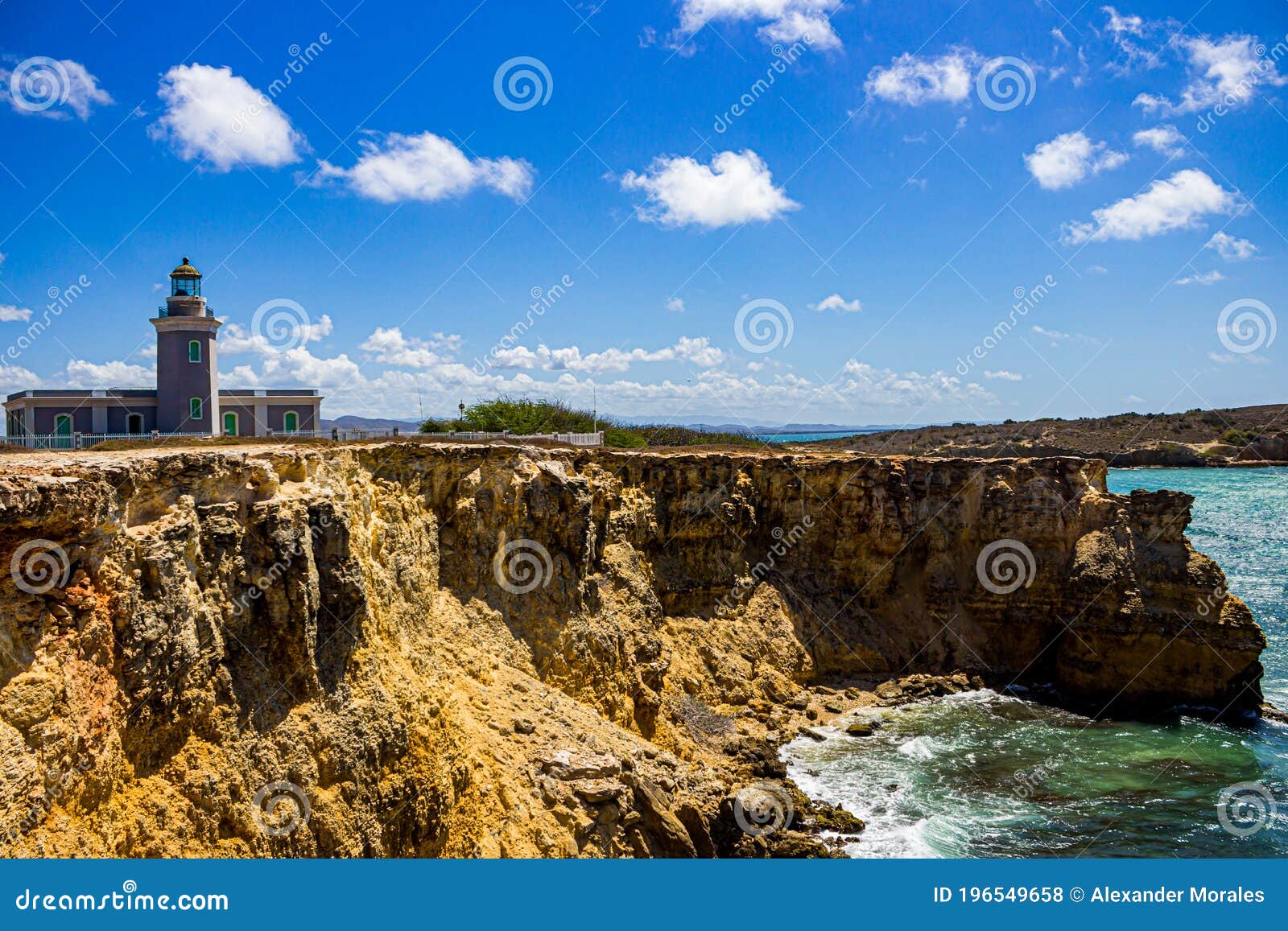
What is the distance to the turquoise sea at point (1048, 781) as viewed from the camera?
2119 centimetres

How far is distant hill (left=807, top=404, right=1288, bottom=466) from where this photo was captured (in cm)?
8519

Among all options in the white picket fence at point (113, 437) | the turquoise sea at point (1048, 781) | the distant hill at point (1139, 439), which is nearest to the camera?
the turquoise sea at point (1048, 781)

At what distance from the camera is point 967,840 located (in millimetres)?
21109

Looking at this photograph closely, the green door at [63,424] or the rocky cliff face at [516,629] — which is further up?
the green door at [63,424]

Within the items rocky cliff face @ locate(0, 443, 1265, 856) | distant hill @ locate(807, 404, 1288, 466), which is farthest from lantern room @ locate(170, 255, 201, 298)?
distant hill @ locate(807, 404, 1288, 466)

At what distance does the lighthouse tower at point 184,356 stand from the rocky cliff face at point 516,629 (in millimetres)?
13983

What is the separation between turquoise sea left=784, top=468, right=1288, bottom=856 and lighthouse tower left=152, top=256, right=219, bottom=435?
23.0 meters

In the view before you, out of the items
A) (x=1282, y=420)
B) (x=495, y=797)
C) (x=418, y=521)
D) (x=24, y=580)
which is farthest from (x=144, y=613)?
(x=1282, y=420)

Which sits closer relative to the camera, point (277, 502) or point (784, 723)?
point (277, 502)

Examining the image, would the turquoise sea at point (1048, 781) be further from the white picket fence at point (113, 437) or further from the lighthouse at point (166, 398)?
the lighthouse at point (166, 398)

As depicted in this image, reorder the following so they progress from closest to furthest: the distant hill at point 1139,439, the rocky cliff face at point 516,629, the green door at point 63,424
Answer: the rocky cliff face at point 516,629 < the green door at point 63,424 < the distant hill at point 1139,439

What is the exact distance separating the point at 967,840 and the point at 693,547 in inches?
498

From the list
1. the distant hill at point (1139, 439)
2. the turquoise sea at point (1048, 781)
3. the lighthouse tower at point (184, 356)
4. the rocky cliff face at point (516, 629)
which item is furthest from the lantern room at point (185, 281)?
the distant hill at point (1139, 439)

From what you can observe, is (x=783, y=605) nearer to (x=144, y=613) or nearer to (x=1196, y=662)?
(x=1196, y=662)
